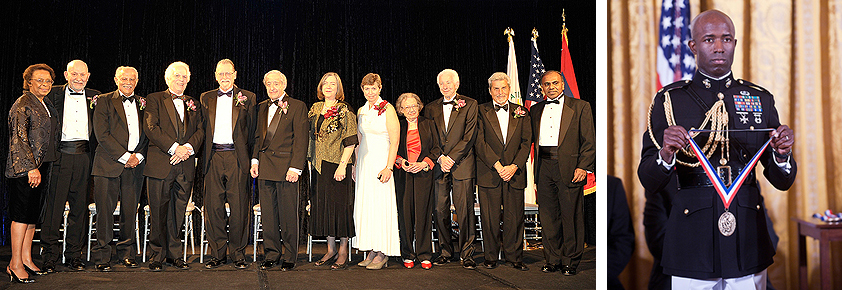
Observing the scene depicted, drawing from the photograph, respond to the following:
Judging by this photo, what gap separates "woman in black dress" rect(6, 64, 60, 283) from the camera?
398 centimetres

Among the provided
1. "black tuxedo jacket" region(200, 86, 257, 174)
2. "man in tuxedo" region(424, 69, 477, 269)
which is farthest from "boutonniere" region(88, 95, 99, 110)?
"man in tuxedo" region(424, 69, 477, 269)

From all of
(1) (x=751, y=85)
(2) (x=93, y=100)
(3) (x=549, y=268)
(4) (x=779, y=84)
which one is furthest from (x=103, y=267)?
(4) (x=779, y=84)

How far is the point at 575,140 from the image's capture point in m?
4.20

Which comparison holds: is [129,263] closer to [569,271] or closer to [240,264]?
[240,264]

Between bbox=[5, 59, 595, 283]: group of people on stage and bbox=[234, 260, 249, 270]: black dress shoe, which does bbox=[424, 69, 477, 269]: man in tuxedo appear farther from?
bbox=[234, 260, 249, 270]: black dress shoe

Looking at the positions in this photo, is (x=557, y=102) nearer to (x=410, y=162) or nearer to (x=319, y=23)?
(x=410, y=162)

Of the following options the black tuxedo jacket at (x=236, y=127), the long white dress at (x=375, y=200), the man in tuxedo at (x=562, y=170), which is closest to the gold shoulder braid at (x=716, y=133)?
the man in tuxedo at (x=562, y=170)

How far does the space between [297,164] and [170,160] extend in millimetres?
946

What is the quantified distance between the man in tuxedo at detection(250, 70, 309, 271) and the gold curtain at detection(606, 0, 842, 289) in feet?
8.91

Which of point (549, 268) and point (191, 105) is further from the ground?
point (191, 105)

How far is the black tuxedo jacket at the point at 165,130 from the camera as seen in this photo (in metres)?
4.38

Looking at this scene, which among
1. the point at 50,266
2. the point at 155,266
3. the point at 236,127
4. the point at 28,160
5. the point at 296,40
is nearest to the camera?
the point at 28,160

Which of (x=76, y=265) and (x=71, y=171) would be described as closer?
(x=71, y=171)

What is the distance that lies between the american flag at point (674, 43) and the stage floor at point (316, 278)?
1799mm
